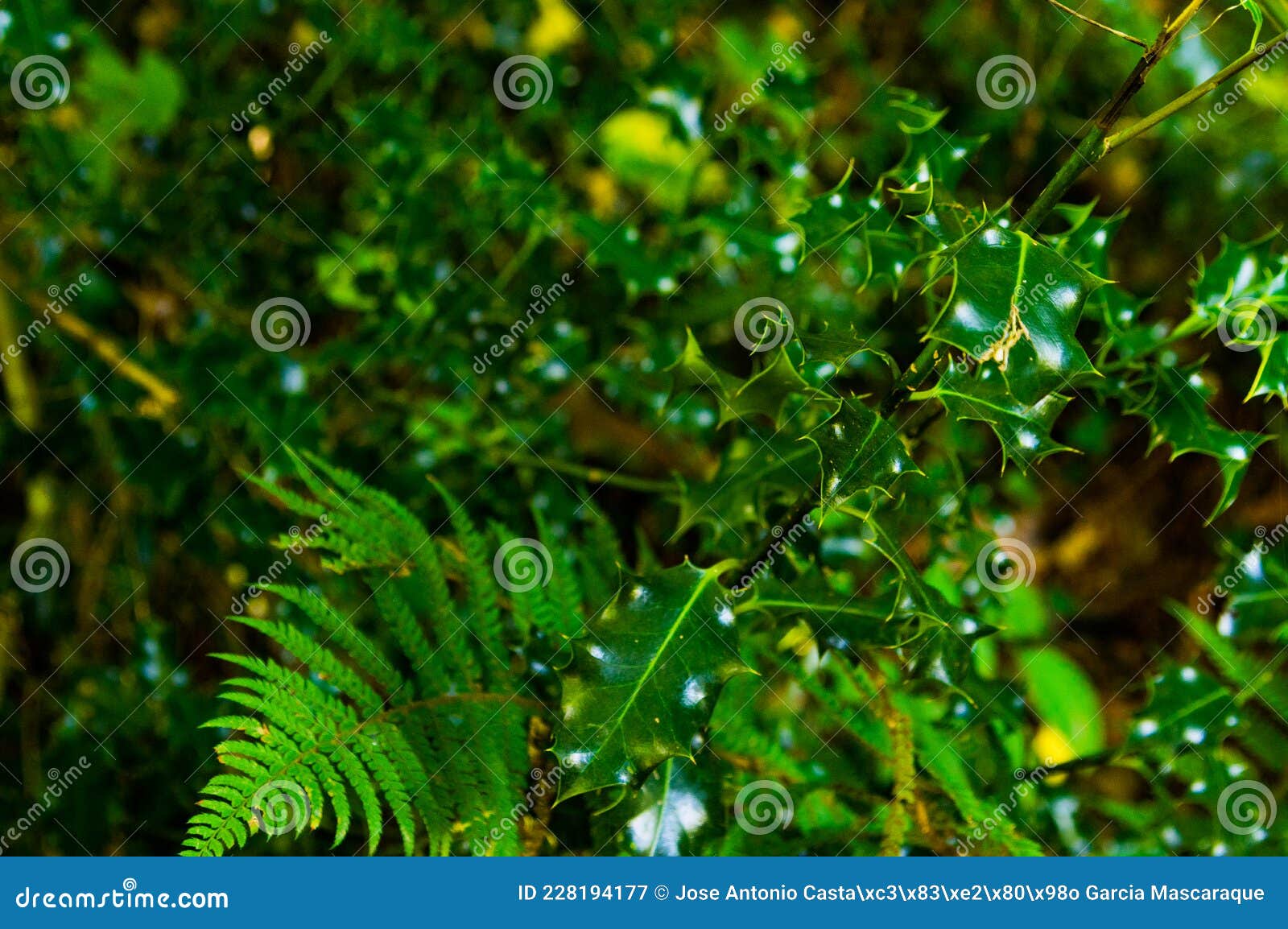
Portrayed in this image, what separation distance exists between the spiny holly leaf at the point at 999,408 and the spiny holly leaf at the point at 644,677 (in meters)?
0.37

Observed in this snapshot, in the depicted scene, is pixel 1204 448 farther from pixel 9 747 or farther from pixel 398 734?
pixel 9 747

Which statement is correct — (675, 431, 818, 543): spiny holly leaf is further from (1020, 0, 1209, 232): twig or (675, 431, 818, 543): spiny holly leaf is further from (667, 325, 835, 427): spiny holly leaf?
(1020, 0, 1209, 232): twig

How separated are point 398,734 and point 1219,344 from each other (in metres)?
2.20

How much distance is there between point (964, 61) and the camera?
105 inches

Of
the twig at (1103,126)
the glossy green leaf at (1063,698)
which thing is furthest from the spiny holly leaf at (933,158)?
the glossy green leaf at (1063,698)

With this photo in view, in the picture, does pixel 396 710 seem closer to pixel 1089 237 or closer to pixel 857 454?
pixel 857 454

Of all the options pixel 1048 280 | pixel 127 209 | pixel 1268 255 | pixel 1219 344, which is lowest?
pixel 1048 280

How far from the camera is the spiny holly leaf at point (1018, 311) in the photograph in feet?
3.36

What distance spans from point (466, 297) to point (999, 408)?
1.17 m

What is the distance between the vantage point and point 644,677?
3.98ft

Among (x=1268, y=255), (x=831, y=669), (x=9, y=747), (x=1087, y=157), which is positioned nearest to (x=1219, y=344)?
(x=1268, y=255)

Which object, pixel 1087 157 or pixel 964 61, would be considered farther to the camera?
pixel 964 61

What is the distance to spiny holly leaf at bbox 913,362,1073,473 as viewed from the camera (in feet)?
3.53

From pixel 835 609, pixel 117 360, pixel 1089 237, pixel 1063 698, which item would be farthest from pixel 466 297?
pixel 1063 698
